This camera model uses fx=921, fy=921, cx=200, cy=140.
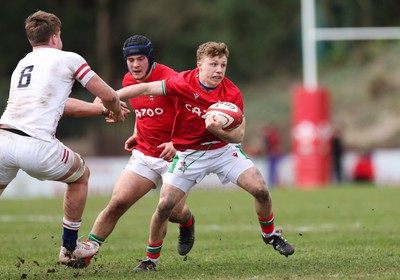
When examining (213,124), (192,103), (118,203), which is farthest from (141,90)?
(118,203)

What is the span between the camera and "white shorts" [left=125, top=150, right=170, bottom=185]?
8438mm

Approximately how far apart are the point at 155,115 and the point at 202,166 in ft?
2.48

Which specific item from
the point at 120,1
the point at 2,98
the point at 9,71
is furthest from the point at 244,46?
the point at 2,98

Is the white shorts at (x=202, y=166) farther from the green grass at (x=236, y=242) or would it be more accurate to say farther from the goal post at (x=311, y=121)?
the goal post at (x=311, y=121)

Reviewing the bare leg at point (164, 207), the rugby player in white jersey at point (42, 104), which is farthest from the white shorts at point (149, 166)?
the rugby player in white jersey at point (42, 104)

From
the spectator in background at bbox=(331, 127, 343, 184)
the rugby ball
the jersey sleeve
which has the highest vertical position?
the jersey sleeve

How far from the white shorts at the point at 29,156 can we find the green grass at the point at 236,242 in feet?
3.05

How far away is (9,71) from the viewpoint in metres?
39.8

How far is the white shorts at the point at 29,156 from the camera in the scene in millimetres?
7137

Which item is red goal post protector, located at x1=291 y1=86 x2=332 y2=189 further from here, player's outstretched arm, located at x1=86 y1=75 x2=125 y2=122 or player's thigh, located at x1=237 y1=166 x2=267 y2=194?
player's outstretched arm, located at x1=86 y1=75 x2=125 y2=122

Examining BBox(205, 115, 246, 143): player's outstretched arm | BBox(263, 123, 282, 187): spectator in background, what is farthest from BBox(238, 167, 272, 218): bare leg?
BBox(263, 123, 282, 187): spectator in background

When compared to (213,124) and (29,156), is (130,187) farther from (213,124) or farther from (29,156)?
(29,156)

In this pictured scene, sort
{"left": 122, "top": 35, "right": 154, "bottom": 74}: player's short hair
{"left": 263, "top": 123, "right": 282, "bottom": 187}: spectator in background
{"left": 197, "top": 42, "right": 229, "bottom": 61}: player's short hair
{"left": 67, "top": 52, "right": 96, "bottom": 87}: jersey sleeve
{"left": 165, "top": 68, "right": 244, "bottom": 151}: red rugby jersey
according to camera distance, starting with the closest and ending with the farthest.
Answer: {"left": 67, "top": 52, "right": 96, "bottom": 87}: jersey sleeve < {"left": 197, "top": 42, "right": 229, "bottom": 61}: player's short hair < {"left": 165, "top": 68, "right": 244, "bottom": 151}: red rugby jersey < {"left": 122, "top": 35, "right": 154, "bottom": 74}: player's short hair < {"left": 263, "top": 123, "right": 282, "bottom": 187}: spectator in background

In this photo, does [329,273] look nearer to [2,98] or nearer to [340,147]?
[340,147]
